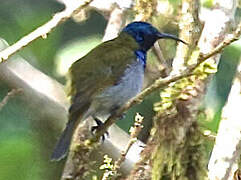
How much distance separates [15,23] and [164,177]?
2036 mm

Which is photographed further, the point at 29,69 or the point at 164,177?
the point at 29,69

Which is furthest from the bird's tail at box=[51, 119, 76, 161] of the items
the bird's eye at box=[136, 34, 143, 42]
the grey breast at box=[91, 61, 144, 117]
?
the bird's eye at box=[136, 34, 143, 42]

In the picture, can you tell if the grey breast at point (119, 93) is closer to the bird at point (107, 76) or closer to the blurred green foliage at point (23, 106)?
the bird at point (107, 76)

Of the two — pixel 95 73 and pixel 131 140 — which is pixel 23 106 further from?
pixel 131 140

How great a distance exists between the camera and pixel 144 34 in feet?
10.1

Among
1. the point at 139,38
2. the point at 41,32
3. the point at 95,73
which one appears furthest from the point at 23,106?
the point at 41,32

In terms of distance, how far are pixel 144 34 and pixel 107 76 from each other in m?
0.26

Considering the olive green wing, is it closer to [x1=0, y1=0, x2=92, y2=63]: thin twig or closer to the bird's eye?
the bird's eye

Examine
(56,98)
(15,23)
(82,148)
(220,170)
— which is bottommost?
(220,170)

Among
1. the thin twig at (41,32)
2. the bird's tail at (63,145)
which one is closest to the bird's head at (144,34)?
the bird's tail at (63,145)

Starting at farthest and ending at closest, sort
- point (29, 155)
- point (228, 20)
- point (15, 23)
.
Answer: point (15, 23), point (29, 155), point (228, 20)

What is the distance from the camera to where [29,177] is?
318 centimetres

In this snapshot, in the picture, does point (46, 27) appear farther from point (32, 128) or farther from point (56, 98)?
point (32, 128)

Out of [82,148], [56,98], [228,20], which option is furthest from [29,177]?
[228,20]
